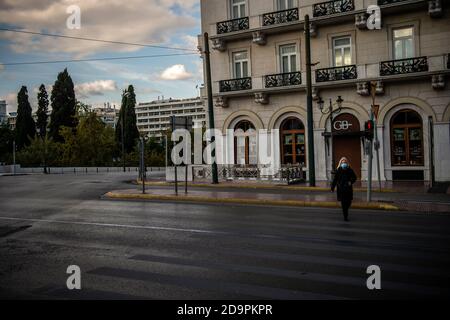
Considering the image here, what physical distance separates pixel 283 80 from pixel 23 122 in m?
53.6

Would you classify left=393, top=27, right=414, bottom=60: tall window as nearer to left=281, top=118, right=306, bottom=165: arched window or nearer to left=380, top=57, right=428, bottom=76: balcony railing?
left=380, top=57, right=428, bottom=76: balcony railing

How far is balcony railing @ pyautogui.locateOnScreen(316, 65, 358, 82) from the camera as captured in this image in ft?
76.3

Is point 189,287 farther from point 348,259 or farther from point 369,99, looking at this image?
point 369,99

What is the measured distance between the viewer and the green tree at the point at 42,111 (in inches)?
2613

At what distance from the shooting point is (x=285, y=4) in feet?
83.7

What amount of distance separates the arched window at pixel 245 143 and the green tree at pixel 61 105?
131 ft

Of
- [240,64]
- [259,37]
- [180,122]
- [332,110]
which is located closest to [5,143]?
[240,64]

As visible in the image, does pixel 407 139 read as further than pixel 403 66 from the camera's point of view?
Yes

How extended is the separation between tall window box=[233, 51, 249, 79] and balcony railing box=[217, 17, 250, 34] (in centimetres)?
152

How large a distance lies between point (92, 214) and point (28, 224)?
2.02m

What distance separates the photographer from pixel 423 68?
21.5m

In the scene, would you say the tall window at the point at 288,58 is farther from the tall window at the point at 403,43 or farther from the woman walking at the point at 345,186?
the woman walking at the point at 345,186

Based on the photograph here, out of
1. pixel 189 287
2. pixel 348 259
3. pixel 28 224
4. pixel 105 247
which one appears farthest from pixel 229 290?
pixel 28 224

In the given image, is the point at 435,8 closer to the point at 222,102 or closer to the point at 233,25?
the point at 233,25
